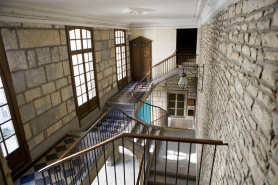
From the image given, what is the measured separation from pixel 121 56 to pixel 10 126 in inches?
242

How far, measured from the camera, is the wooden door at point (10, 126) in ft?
9.97

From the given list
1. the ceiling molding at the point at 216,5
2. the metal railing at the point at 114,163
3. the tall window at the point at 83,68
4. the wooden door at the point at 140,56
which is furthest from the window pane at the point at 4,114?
the wooden door at the point at 140,56

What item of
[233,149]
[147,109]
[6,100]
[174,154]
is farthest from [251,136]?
[147,109]

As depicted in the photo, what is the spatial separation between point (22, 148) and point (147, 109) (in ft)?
25.5

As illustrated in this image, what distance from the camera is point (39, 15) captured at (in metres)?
3.67

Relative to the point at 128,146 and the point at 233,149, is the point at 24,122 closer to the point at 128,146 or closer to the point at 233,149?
the point at 128,146

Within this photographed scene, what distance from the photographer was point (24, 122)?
3432 millimetres

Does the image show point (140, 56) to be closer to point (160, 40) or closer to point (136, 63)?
point (136, 63)

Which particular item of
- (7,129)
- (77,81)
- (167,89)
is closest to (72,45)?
(77,81)

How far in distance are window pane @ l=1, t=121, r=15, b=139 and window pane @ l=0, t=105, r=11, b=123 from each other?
3.6 inches

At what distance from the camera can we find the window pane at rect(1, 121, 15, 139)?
3.09 m

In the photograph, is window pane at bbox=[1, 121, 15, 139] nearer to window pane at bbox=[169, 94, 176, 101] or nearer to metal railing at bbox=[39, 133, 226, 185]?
metal railing at bbox=[39, 133, 226, 185]

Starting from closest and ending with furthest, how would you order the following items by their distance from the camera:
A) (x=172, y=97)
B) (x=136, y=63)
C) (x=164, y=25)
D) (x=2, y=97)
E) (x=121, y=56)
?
(x=2, y=97), (x=121, y=56), (x=164, y=25), (x=136, y=63), (x=172, y=97)

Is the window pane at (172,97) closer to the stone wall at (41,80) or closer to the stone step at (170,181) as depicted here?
the stone step at (170,181)
